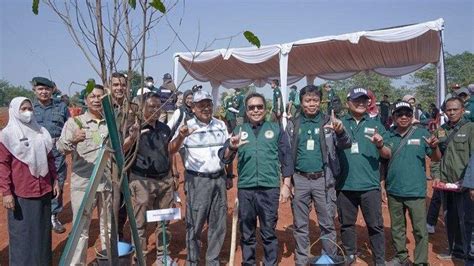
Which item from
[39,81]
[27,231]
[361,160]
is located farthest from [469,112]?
[39,81]

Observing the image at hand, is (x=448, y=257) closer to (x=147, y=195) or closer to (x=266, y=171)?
(x=266, y=171)

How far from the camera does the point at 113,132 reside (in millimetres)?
1892

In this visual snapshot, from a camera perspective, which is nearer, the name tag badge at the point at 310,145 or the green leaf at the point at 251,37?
the green leaf at the point at 251,37

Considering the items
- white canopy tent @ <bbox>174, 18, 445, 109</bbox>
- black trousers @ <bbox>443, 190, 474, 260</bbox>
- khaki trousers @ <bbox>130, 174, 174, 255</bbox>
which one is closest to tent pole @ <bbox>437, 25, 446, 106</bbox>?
white canopy tent @ <bbox>174, 18, 445, 109</bbox>

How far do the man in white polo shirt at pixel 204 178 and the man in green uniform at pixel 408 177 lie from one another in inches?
67.6

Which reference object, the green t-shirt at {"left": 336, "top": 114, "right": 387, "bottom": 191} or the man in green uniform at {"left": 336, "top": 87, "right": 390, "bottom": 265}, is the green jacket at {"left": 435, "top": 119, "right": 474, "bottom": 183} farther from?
the green t-shirt at {"left": 336, "top": 114, "right": 387, "bottom": 191}

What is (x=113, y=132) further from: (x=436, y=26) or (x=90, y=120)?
(x=436, y=26)

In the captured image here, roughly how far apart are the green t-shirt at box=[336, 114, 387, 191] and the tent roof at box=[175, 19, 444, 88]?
4.38 metres

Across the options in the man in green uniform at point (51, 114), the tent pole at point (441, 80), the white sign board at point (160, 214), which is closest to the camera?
the white sign board at point (160, 214)

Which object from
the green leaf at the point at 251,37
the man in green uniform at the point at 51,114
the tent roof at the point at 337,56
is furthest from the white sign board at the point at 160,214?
the tent roof at the point at 337,56

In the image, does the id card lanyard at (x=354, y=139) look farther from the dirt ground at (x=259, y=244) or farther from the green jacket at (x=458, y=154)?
the dirt ground at (x=259, y=244)

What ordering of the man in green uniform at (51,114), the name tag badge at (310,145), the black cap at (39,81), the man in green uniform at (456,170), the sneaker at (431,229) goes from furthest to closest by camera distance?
the sneaker at (431,229) → the man in green uniform at (51,114) → the black cap at (39,81) → the man in green uniform at (456,170) → the name tag badge at (310,145)

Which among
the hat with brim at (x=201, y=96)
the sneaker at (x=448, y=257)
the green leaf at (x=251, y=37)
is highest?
the green leaf at (x=251, y=37)

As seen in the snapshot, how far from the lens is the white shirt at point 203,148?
3.81 m
